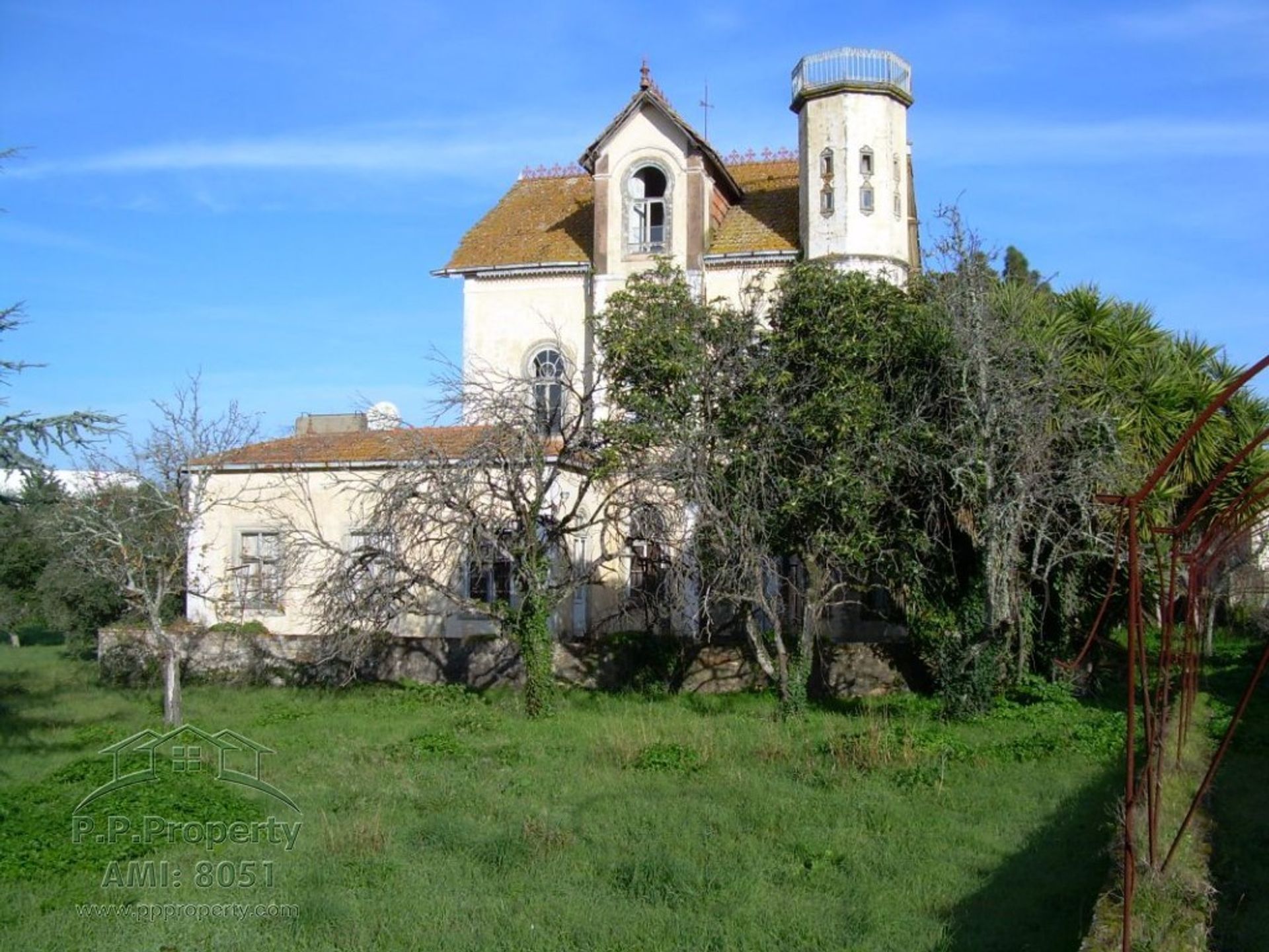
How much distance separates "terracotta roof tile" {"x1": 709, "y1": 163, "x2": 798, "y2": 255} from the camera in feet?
91.1

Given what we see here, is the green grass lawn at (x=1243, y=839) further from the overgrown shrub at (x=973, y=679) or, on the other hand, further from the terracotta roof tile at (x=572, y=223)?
the terracotta roof tile at (x=572, y=223)

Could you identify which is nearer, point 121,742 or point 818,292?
point 121,742

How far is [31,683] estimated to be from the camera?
81.4 ft

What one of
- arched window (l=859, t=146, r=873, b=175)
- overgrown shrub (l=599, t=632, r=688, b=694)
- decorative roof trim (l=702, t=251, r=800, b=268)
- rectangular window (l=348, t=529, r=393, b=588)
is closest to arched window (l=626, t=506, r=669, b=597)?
overgrown shrub (l=599, t=632, r=688, b=694)

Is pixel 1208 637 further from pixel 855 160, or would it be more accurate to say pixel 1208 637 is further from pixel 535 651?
pixel 535 651

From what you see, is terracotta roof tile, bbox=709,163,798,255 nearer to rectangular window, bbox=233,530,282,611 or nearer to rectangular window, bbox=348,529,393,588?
rectangular window, bbox=233,530,282,611

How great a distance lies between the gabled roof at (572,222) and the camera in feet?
92.4

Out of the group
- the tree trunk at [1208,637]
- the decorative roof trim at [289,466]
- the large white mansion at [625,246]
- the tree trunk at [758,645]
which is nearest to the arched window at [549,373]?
the large white mansion at [625,246]

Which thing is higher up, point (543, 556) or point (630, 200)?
point (630, 200)

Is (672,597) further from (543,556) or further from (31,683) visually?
(31,683)

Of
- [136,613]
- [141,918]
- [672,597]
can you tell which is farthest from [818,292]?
[136,613]

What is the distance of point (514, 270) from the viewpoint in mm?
28641

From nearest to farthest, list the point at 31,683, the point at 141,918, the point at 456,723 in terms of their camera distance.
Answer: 1. the point at 141,918
2. the point at 456,723
3. the point at 31,683

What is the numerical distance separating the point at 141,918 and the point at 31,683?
1865cm
